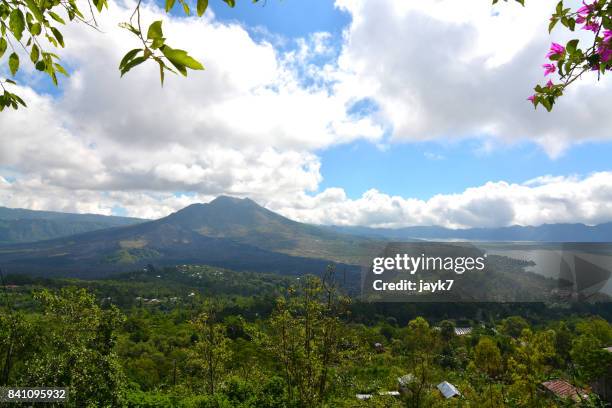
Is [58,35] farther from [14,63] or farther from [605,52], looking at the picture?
[605,52]

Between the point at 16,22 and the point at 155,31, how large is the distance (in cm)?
106

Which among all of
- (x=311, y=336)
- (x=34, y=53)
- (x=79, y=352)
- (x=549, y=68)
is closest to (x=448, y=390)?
(x=311, y=336)

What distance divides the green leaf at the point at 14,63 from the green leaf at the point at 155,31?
1658mm

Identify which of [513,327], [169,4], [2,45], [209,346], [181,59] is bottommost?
[513,327]

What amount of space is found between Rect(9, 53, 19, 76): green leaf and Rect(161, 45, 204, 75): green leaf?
5.78 ft

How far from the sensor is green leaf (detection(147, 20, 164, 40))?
3.58 feet

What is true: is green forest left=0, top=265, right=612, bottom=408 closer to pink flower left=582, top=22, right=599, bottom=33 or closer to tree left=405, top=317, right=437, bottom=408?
tree left=405, top=317, right=437, bottom=408

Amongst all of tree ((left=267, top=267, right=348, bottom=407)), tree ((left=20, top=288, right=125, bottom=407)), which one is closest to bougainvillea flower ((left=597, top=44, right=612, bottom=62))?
tree ((left=267, top=267, right=348, bottom=407))

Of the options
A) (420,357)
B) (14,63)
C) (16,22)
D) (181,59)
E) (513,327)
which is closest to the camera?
(181,59)

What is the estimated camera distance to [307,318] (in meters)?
9.50

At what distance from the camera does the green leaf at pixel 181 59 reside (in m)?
1.04

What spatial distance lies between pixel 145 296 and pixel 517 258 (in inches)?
6155

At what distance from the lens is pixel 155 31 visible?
1.09 m

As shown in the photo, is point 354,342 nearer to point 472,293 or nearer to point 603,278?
point 472,293
